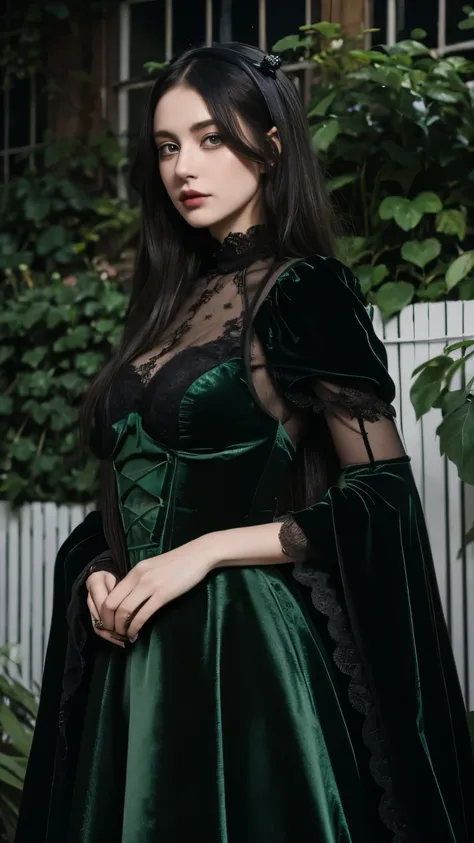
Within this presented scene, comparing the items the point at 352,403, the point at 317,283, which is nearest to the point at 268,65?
the point at 317,283

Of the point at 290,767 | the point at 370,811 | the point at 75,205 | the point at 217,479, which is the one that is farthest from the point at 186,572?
the point at 75,205

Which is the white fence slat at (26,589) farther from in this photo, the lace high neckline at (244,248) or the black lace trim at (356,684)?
the black lace trim at (356,684)

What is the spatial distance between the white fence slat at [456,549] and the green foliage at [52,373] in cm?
114

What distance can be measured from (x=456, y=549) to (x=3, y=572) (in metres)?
1.61

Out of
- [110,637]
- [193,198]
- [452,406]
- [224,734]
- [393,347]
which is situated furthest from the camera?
[393,347]

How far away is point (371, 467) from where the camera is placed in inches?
49.4

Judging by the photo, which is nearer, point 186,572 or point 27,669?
point 186,572

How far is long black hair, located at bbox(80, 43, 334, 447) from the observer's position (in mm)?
1390

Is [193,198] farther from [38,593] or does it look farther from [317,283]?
[38,593]

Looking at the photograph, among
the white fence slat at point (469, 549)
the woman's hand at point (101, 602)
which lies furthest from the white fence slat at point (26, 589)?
the woman's hand at point (101, 602)

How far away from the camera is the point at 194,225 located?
1396 millimetres

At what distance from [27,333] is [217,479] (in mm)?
1967

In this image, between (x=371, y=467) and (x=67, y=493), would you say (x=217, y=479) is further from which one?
(x=67, y=493)

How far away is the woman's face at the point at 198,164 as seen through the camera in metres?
1.38
